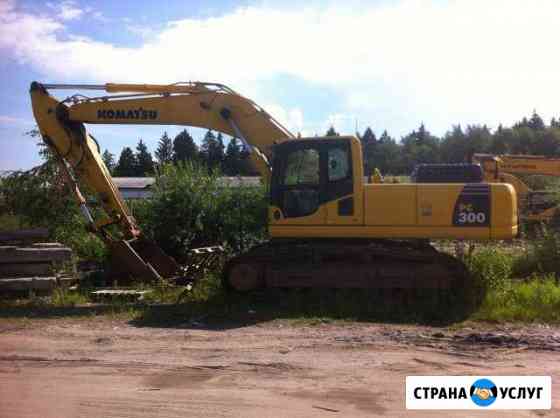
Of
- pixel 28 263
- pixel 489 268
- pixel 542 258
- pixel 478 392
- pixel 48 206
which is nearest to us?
pixel 478 392

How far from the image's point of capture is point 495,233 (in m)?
8.91

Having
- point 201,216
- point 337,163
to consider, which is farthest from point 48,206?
point 337,163

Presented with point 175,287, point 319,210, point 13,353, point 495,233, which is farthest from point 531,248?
point 13,353

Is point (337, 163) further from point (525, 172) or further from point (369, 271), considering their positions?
point (525, 172)

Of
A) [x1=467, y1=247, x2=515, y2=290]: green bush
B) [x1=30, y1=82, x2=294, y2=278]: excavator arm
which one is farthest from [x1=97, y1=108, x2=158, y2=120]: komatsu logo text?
[x1=467, y1=247, x2=515, y2=290]: green bush

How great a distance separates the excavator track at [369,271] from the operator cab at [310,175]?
62 centimetres

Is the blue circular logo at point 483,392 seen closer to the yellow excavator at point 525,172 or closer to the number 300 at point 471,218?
the number 300 at point 471,218

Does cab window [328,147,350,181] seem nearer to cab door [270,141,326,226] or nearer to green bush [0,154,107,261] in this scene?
cab door [270,141,326,226]

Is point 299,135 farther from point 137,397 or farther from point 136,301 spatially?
point 137,397

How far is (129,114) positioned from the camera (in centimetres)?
1084

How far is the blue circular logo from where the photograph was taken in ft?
17.2

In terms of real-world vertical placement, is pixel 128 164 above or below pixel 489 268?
above

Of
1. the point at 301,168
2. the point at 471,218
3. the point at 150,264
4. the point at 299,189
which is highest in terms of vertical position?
the point at 301,168

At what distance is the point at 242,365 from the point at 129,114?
6.09 m
